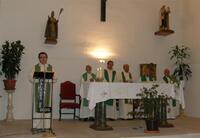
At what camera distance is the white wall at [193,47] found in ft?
33.8

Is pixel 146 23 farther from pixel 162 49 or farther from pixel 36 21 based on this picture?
pixel 36 21

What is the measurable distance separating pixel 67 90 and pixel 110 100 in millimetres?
1264

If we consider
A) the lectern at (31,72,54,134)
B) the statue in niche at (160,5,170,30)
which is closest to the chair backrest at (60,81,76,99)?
the lectern at (31,72,54,134)

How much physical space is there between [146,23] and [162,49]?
105cm

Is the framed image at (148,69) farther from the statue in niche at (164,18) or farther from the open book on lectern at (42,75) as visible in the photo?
the open book on lectern at (42,75)

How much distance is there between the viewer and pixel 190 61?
1063cm

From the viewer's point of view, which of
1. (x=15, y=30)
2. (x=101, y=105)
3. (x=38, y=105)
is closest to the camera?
(x=38, y=105)

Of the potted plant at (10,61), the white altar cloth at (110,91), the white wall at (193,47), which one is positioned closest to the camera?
the white altar cloth at (110,91)

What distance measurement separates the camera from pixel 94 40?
9.90 metres

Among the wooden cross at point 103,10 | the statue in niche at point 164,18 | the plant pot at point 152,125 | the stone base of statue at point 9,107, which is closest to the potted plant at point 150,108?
the plant pot at point 152,125

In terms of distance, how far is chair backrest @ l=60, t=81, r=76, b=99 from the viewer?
8.99 metres

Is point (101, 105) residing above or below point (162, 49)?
below

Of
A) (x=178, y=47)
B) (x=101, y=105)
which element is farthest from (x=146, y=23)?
(x=101, y=105)

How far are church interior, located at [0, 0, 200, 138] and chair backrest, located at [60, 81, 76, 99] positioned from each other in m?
0.32
